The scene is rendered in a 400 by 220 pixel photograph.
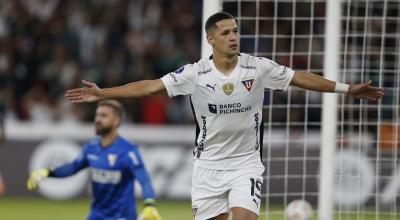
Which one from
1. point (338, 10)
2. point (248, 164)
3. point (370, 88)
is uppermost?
point (338, 10)

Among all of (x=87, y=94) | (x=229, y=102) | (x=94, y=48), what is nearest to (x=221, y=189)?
(x=229, y=102)

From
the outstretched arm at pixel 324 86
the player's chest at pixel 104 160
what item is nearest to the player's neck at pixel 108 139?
the player's chest at pixel 104 160

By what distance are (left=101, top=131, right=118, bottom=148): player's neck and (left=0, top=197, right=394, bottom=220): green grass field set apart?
136 inches

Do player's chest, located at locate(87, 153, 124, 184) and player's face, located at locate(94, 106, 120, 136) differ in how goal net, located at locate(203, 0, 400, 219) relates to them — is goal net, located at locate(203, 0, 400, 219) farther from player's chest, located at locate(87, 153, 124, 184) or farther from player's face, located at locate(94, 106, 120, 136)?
player's chest, located at locate(87, 153, 124, 184)

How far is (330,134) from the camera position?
11672 millimetres

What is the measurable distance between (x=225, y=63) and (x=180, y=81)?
0.41 meters

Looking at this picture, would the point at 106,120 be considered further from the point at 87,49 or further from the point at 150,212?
the point at 87,49

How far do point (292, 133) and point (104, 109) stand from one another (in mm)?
5290

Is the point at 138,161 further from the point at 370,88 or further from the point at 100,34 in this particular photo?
the point at 100,34

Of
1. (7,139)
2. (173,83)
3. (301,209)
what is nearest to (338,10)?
(301,209)

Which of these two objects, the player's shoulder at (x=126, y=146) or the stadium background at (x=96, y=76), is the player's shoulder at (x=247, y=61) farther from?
the stadium background at (x=96, y=76)

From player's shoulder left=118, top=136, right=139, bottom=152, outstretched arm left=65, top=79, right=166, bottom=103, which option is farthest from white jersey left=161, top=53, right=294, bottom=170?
player's shoulder left=118, top=136, right=139, bottom=152

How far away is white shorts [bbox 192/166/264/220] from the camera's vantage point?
8305 mm

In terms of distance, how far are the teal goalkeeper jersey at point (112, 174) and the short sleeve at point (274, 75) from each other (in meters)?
2.21
